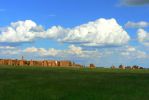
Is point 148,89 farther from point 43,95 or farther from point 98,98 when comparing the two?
point 43,95

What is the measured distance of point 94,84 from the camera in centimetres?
5212

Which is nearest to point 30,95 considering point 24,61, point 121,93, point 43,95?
point 43,95

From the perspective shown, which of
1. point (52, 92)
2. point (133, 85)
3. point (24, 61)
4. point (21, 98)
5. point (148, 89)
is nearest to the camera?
point (21, 98)

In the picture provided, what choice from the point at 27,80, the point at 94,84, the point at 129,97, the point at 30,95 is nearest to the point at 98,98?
the point at 129,97

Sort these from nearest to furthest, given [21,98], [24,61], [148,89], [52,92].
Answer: [21,98] < [52,92] < [148,89] < [24,61]

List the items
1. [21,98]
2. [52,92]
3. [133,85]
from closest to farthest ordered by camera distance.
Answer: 1. [21,98]
2. [52,92]
3. [133,85]

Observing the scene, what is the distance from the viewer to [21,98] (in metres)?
41.8

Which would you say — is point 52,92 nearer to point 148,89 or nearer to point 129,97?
point 129,97

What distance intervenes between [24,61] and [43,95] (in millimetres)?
102691

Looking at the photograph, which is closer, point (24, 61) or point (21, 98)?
point (21, 98)

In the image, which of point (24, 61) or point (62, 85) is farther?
point (24, 61)

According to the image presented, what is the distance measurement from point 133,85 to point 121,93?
21.4ft

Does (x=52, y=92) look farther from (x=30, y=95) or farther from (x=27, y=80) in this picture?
(x=27, y=80)

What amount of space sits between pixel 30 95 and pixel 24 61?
103056 mm
